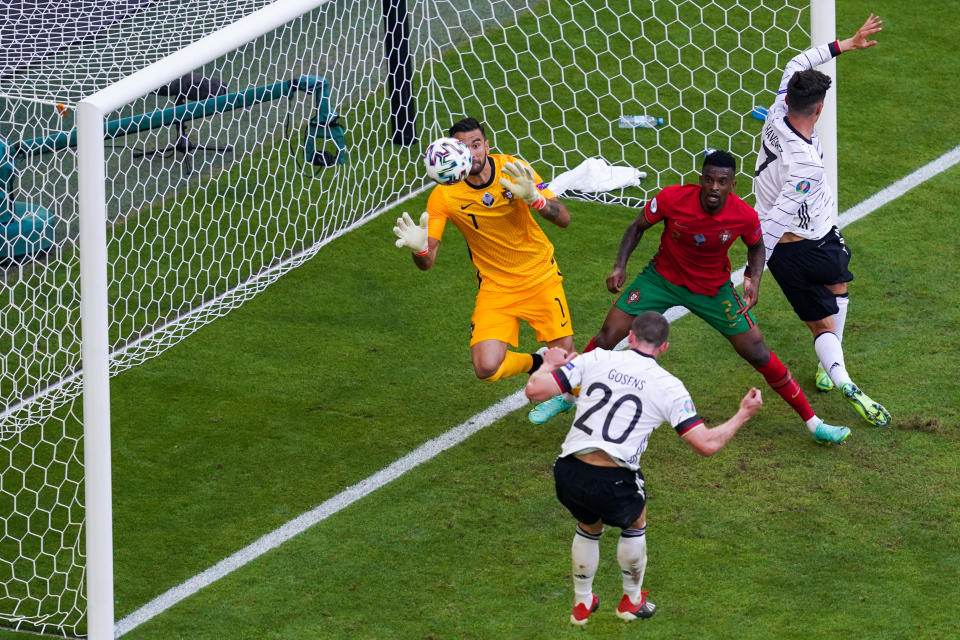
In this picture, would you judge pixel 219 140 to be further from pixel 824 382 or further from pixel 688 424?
pixel 688 424

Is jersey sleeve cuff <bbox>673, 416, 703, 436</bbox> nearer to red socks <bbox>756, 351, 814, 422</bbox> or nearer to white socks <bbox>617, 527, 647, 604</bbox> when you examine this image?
white socks <bbox>617, 527, 647, 604</bbox>

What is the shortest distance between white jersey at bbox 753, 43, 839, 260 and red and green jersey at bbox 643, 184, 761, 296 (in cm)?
42

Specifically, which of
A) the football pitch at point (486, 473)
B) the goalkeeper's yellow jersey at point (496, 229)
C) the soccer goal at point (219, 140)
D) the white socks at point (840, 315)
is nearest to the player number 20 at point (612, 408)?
the football pitch at point (486, 473)

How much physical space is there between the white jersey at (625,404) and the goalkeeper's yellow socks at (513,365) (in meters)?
2.04

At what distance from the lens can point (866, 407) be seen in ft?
27.1

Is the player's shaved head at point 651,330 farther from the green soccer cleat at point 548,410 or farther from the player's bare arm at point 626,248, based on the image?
the green soccer cleat at point 548,410

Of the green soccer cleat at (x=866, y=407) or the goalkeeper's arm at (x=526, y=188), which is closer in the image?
the goalkeeper's arm at (x=526, y=188)

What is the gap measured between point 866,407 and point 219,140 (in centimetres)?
548

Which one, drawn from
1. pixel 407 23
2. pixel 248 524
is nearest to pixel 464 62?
pixel 407 23

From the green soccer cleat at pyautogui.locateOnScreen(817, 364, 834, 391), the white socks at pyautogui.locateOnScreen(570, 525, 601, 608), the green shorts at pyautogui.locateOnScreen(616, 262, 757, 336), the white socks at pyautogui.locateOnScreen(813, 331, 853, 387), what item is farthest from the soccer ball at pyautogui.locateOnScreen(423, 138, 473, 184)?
the green soccer cleat at pyautogui.locateOnScreen(817, 364, 834, 391)

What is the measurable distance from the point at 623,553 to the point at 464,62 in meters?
6.68

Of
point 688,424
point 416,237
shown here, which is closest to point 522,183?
point 416,237

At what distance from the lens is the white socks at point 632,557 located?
639cm

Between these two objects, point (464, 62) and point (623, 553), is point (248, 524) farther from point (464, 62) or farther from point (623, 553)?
point (464, 62)
